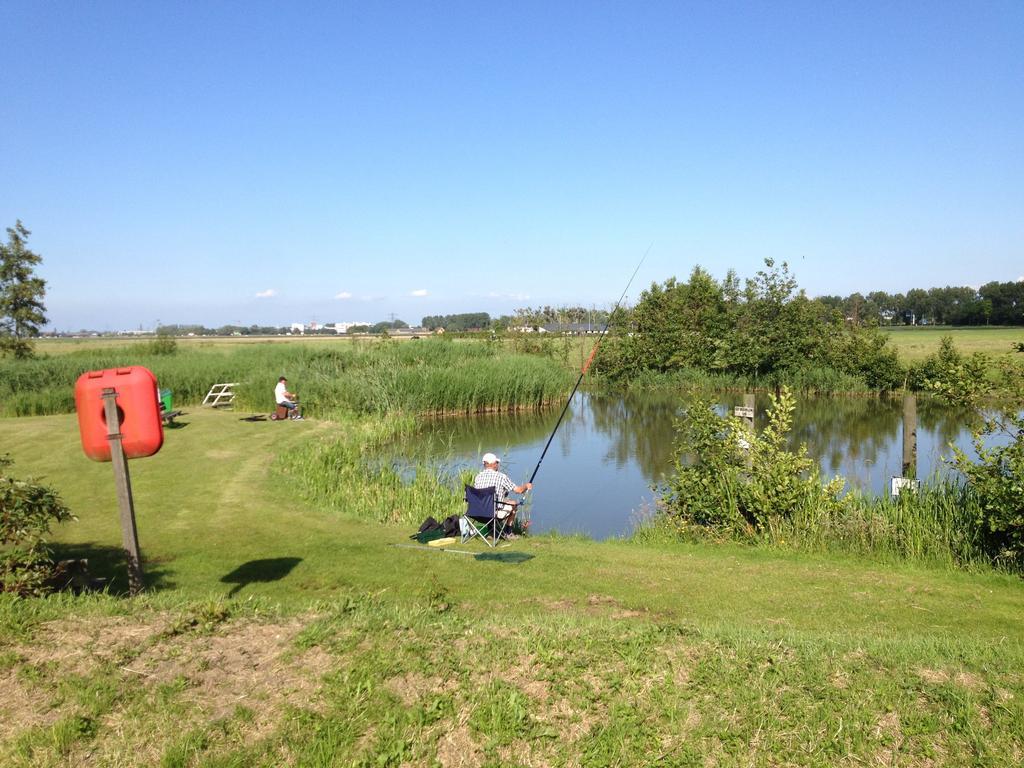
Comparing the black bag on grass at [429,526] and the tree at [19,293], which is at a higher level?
the tree at [19,293]

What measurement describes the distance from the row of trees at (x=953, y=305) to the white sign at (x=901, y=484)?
57778 mm

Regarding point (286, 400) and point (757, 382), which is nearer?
point (286, 400)

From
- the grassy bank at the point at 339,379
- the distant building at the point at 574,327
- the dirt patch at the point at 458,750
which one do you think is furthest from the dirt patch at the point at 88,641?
the distant building at the point at 574,327

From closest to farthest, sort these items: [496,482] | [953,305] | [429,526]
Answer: [496,482] < [429,526] < [953,305]

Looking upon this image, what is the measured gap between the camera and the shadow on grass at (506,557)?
784 cm

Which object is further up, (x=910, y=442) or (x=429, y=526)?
(x=910, y=442)

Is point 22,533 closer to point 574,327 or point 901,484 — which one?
point 901,484

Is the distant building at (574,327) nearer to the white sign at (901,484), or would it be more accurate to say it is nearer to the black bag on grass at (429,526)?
the white sign at (901,484)

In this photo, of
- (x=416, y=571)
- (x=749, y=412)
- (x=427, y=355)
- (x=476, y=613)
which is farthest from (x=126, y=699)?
(x=427, y=355)

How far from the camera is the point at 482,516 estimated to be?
28.9 feet

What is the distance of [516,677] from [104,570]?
17.1 feet

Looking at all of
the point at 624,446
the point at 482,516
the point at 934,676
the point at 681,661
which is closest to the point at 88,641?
the point at 681,661

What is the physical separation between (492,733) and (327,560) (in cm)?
444

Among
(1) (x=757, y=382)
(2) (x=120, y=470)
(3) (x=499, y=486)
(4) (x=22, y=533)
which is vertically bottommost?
(1) (x=757, y=382)
